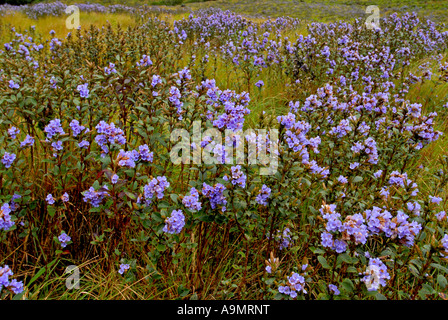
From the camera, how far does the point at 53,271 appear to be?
2.28 metres

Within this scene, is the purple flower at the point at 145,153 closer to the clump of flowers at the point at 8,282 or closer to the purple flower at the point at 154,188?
the purple flower at the point at 154,188

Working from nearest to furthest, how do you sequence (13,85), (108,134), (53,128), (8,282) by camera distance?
(8,282)
(108,134)
(53,128)
(13,85)

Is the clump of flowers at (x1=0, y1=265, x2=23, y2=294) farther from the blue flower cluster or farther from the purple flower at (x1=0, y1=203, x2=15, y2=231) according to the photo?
the blue flower cluster

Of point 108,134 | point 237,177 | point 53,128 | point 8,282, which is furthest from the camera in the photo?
point 53,128

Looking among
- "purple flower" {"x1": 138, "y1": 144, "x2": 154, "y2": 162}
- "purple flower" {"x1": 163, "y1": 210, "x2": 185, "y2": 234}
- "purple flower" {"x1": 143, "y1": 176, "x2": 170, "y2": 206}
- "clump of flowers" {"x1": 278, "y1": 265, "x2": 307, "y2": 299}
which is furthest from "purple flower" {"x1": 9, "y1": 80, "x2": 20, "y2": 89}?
"clump of flowers" {"x1": 278, "y1": 265, "x2": 307, "y2": 299}

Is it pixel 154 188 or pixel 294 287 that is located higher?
pixel 154 188

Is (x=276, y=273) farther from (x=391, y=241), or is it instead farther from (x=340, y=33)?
(x=340, y=33)

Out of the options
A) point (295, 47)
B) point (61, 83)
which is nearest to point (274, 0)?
point (295, 47)

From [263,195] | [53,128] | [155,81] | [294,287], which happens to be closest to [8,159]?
[53,128]

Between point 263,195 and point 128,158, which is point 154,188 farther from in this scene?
point 263,195

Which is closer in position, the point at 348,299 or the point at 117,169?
the point at 348,299

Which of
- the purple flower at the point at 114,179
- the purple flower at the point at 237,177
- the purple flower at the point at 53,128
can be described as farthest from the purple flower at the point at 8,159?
the purple flower at the point at 237,177

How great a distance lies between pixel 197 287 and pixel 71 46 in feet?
11.7

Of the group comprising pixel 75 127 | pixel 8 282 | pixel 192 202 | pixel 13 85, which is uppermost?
pixel 13 85
